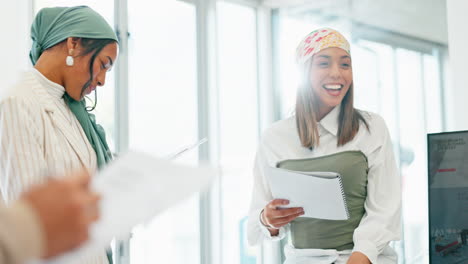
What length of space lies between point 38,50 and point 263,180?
0.91 meters

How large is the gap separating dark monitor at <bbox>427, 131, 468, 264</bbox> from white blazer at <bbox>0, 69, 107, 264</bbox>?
1.08 meters

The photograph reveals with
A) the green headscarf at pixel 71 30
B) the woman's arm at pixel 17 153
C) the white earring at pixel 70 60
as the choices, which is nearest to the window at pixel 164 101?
the green headscarf at pixel 71 30

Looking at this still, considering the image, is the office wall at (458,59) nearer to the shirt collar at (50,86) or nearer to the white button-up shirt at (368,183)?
the white button-up shirt at (368,183)

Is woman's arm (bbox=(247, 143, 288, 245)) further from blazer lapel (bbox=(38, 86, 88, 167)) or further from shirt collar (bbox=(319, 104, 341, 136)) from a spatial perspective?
blazer lapel (bbox=(38, 86, 88, 167))

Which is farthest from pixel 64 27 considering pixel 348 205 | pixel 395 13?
pixel 395 13

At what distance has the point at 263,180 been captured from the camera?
6.94 feet

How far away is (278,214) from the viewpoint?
189cm

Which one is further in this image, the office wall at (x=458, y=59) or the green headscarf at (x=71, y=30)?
the office wall at (x=458, y=59)

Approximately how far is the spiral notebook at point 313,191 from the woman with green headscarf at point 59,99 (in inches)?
21.4

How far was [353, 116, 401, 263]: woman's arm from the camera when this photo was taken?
6.01 ft

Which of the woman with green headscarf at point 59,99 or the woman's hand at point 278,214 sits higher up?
the woman with green headscarf at point 59,99

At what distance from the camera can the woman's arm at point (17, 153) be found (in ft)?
4.58

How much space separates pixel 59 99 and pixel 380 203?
1.08m

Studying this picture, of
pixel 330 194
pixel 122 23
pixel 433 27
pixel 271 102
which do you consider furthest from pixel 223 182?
pixel 330 194
